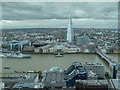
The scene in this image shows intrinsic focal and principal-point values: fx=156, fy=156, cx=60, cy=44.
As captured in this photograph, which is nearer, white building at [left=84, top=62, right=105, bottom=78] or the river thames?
white building at [left=84, top=62, right=105, bottom=78]

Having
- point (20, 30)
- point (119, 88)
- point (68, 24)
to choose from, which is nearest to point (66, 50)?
point (68, 24)

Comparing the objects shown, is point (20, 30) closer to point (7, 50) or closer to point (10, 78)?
point (7, 50)

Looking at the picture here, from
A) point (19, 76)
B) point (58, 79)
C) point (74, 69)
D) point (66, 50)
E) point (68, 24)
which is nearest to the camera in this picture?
point (58, 79)

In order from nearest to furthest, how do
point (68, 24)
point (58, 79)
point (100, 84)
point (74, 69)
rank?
point (100, 84)
point (58, 79)
point (74, 69)
point (68, 24)

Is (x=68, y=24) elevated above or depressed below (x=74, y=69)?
above

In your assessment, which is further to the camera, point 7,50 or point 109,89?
point 7,50

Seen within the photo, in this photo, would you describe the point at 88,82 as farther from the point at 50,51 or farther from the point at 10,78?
the point at 50,51

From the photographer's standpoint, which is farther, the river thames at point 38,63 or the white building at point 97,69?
the river thames at point 38,63

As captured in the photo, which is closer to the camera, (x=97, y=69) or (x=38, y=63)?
(x=97, y=69)

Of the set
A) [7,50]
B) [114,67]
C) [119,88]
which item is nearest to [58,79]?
[119,88]
